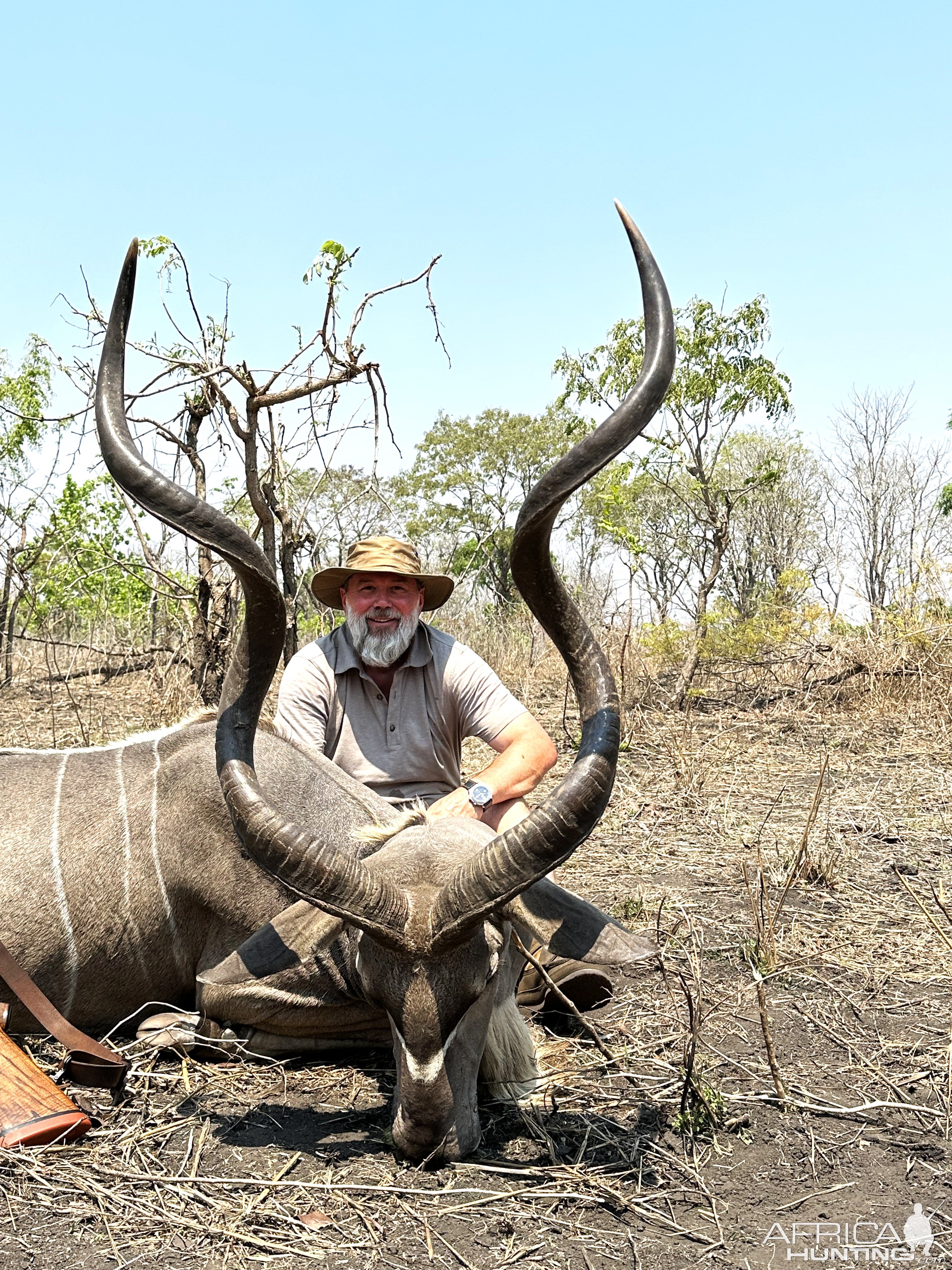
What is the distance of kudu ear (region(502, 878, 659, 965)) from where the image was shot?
3.50 metres

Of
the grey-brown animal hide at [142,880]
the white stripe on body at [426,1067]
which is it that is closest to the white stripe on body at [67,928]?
the grey-brown animal hide at [142,880]

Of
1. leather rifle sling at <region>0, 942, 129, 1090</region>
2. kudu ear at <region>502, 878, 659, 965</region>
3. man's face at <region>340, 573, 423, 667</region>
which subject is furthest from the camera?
man's face at <region>340, 573, 423, 667</region>

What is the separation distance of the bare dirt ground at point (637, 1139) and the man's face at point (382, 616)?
1837 mm

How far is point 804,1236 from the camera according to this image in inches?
116

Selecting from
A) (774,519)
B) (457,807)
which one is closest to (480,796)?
(457,807)

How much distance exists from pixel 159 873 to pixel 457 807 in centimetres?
128

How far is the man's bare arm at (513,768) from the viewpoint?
4562 mm

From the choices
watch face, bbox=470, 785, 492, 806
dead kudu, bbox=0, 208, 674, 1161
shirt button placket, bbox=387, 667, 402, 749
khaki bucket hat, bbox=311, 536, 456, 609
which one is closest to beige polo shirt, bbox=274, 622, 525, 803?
shirt button placket, bbox=387, 667, 402, 749

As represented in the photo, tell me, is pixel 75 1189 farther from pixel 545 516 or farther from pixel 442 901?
pixel 545 516

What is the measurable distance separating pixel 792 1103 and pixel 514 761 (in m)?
1.81

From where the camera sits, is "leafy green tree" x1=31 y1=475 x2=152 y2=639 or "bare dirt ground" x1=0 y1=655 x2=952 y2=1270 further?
"leafy green tree" x1=31 y1=475 x2=152 y2=639

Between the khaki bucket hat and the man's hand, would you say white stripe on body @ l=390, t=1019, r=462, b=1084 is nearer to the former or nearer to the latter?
the man's hand

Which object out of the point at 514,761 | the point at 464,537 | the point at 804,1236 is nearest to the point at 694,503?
the point at 464,537

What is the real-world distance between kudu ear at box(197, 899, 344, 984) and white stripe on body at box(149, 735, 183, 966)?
2.57 ft
